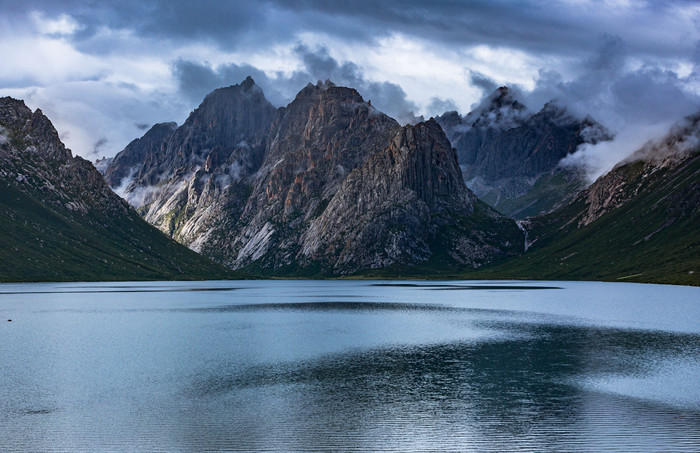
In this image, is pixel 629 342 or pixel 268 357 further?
pixel 629 342

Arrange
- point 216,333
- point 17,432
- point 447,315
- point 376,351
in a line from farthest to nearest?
1. point 447,315
2. point 216,333
3. point 376,351
4. point 17,432

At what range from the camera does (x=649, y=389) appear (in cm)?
6969

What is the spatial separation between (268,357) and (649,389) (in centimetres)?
5578

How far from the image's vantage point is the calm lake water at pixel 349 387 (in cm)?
5088

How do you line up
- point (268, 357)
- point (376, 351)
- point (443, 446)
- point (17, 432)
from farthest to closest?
point (376, 351) → point (268, 357) → point (17, 432) → point (443, 446)

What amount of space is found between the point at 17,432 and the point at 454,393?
149ft

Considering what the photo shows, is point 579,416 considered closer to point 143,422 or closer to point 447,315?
point 143,422

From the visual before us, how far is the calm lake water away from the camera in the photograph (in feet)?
167

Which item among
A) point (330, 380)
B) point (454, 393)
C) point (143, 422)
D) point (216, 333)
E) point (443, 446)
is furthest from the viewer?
point (216, 333)

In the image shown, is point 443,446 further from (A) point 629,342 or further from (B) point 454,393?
(A) point 629,342

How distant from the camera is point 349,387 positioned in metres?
72.6

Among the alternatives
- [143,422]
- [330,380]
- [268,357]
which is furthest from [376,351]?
[143,422]

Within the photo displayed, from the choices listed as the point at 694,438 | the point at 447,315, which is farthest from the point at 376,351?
the point at 447,315

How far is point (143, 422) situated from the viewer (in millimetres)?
56312
